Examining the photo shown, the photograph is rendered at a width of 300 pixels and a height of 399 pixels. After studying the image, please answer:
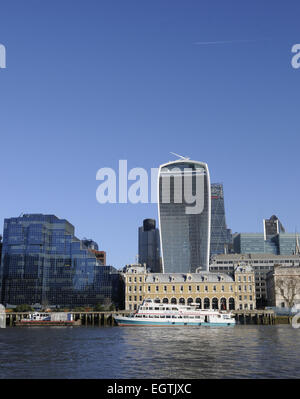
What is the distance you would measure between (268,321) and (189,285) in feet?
122

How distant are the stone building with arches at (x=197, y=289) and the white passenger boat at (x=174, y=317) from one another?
147 feet

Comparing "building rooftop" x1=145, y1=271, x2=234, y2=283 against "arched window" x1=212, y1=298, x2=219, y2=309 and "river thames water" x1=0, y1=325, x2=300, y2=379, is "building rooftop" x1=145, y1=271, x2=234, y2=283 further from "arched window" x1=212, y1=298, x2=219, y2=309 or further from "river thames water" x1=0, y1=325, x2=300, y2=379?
"river thames water" x1=0, y1=325, x2=300, y2=379

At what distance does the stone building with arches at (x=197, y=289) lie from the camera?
184m

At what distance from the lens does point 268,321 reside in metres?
160

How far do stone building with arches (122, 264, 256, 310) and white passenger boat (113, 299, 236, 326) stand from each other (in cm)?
4484

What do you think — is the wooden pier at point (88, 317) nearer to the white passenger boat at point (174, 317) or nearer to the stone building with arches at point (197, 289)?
the stone building with arches at point (197, 289)

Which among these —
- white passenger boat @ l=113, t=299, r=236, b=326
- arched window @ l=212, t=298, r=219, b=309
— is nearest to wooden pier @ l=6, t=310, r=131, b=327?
white passenger boat @ l=113, t=299, r=236, b=326

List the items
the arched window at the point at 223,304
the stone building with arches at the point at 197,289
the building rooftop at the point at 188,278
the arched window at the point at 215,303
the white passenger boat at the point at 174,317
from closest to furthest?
the white passenger boat at the point at 174,317
the arched window at the point at 223,304
the arched window at the point at 215,303
the stone building with arches at the point at 197,289
the building rooftop at the point at 188,278

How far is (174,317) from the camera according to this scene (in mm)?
136000

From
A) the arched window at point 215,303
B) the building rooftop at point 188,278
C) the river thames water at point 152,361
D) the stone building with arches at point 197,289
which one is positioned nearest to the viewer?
the river thames water at point 152,361

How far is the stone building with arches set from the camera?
603ft

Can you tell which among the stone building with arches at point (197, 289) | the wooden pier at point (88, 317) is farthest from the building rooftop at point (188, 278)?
the wooden pier at point (88, 317)
